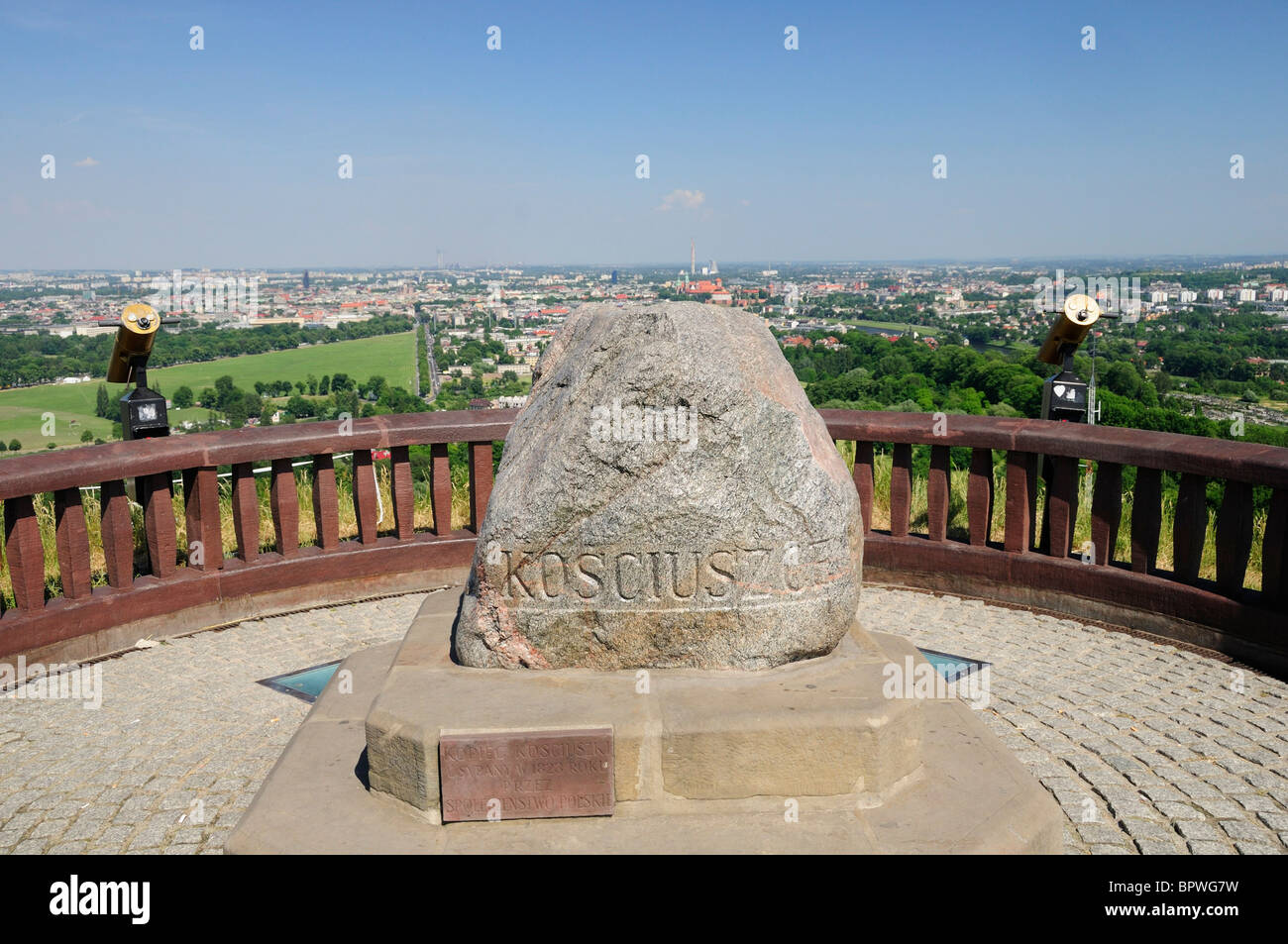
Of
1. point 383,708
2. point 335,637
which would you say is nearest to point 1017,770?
point 383,708

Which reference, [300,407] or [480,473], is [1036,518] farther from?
[300,407]

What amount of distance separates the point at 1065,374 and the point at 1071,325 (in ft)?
1.47

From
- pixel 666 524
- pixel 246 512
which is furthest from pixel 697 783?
pixel 246 512

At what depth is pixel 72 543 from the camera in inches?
242

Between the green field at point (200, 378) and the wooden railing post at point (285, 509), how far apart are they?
10.7ft

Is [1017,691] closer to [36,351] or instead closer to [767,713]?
[767,713]

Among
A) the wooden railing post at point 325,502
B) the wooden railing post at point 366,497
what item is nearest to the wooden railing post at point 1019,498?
the wooden railing post at point 366,497

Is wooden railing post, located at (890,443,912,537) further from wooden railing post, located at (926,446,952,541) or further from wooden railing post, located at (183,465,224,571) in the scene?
wooden railing post, located at (183,465,224,571)

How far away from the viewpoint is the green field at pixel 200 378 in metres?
10.8

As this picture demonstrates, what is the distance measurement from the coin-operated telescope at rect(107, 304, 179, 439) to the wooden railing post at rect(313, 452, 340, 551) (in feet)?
3.74

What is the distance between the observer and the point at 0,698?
555 cm

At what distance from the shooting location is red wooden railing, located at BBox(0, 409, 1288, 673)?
594 cm

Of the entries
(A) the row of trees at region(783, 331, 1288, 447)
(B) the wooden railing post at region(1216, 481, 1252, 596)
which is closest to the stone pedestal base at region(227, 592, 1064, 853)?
(B) the wooden railing post at region(1216, 481, 1252, 596)
